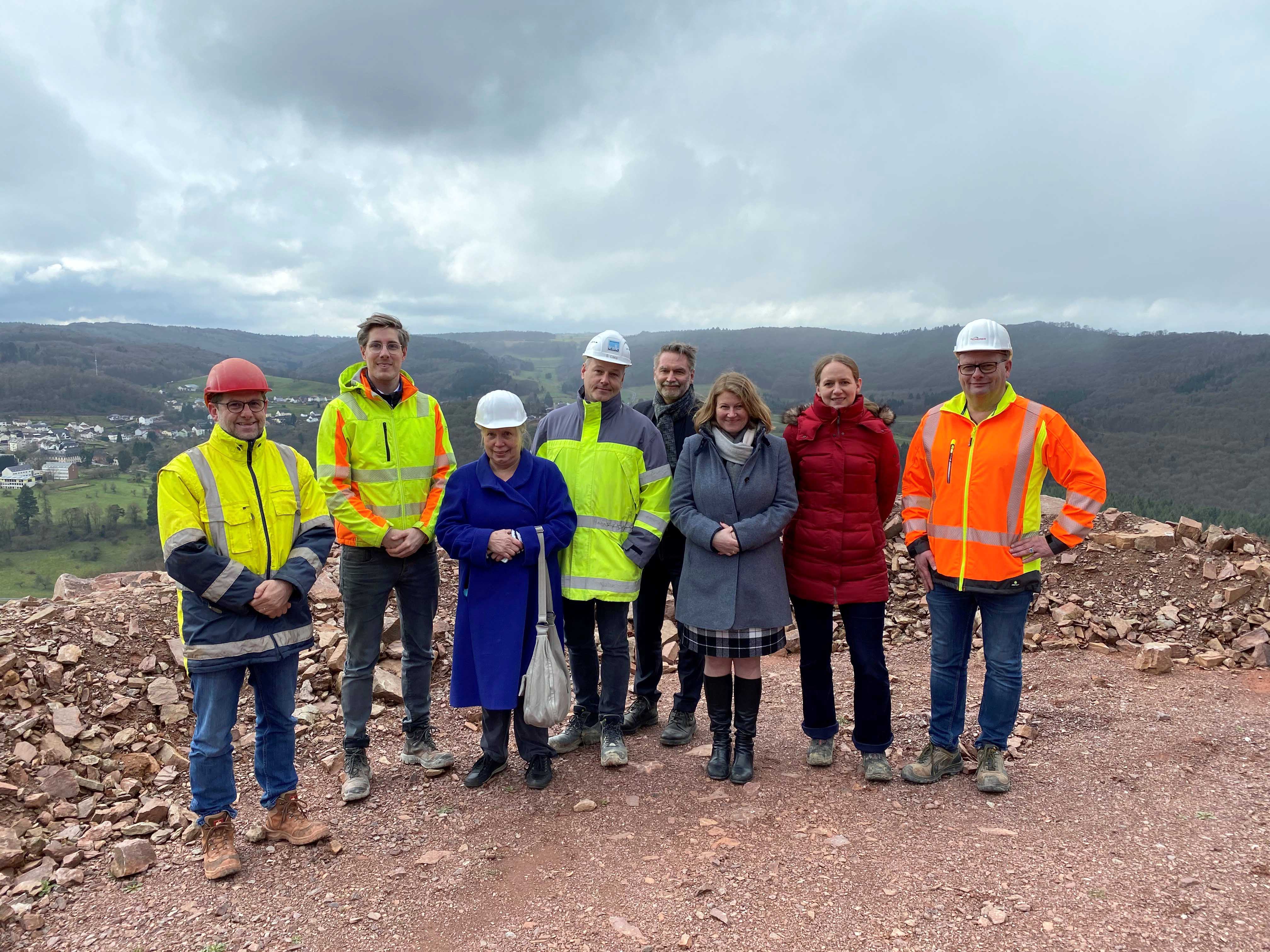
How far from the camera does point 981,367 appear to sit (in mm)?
4047

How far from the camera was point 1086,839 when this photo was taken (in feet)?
12.5

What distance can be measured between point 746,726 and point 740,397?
211cm

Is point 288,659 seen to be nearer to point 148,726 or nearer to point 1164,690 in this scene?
point 148,726

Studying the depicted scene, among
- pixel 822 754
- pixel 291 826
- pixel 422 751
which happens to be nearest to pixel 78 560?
pixel 422 751

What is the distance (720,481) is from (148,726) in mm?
5142

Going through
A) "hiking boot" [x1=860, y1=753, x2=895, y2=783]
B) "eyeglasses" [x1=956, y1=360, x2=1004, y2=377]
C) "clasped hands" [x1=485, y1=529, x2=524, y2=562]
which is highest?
"eyeglasses" [x1=956, y1=360, x2=1004, y2=377]

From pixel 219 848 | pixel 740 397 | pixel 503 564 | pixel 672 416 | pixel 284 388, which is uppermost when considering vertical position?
pixel 740 397

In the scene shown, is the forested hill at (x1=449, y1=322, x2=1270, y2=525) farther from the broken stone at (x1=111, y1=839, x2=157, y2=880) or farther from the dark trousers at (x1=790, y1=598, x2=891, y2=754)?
the broken stone at (x1=111, y1=839, x2=157, y2=880)

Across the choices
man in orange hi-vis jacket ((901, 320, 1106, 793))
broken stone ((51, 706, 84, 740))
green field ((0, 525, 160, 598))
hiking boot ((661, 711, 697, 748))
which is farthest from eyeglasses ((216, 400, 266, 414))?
green field ((0, 525, 160, 598))

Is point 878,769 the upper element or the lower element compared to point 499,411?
lower

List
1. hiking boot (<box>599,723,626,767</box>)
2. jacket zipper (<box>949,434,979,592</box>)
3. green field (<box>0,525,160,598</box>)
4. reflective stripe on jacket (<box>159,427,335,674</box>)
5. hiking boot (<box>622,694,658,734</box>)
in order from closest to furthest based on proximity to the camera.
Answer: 1. reflective stripe on jacket (<box>159,427,335,674</box>)
2. jacket zipper (<box>949,434,979,592</box>)
3. hiking boot (<box>599,723,626,767</box>)
4. hiking boot (<box>622,694,658,734</box>)
5. green field (<box>0,525,160,598</box>)

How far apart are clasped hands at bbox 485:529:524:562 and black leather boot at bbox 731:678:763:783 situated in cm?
161

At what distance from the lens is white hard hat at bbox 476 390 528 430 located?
4.18m

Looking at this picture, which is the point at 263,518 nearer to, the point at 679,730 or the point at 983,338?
the point at 679,730
